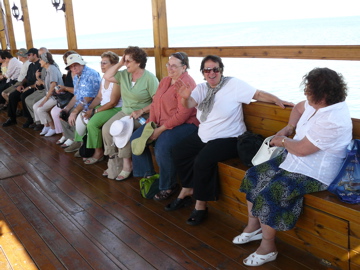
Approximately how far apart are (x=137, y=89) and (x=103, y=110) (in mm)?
559

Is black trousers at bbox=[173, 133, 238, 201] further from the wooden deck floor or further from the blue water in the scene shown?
the blue water

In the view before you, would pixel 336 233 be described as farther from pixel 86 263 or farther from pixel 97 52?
pixel 97 52

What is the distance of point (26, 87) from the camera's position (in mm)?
6559

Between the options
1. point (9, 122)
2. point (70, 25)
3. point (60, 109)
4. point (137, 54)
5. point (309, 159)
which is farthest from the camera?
point (9, 122)

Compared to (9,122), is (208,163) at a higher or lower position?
higher

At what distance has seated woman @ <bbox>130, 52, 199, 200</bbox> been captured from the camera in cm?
314

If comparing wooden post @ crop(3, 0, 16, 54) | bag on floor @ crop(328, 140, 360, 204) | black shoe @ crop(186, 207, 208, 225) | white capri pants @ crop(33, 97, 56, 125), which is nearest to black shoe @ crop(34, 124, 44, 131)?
white capri pants @ crop(33, 97, 56, 125)

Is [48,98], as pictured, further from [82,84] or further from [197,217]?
[197,217]

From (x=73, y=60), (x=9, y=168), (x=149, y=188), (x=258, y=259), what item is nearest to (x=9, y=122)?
(x=9, y=168)

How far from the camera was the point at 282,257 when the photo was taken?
7.55 feet

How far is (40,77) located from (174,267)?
454cm

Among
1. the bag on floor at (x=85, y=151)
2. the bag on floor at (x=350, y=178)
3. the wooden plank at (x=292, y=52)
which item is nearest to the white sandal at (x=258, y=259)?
the bag on floor at (x=350, y=178)

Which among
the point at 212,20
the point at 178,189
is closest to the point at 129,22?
the point at 212,20

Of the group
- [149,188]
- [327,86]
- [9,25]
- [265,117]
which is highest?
[9,25]
